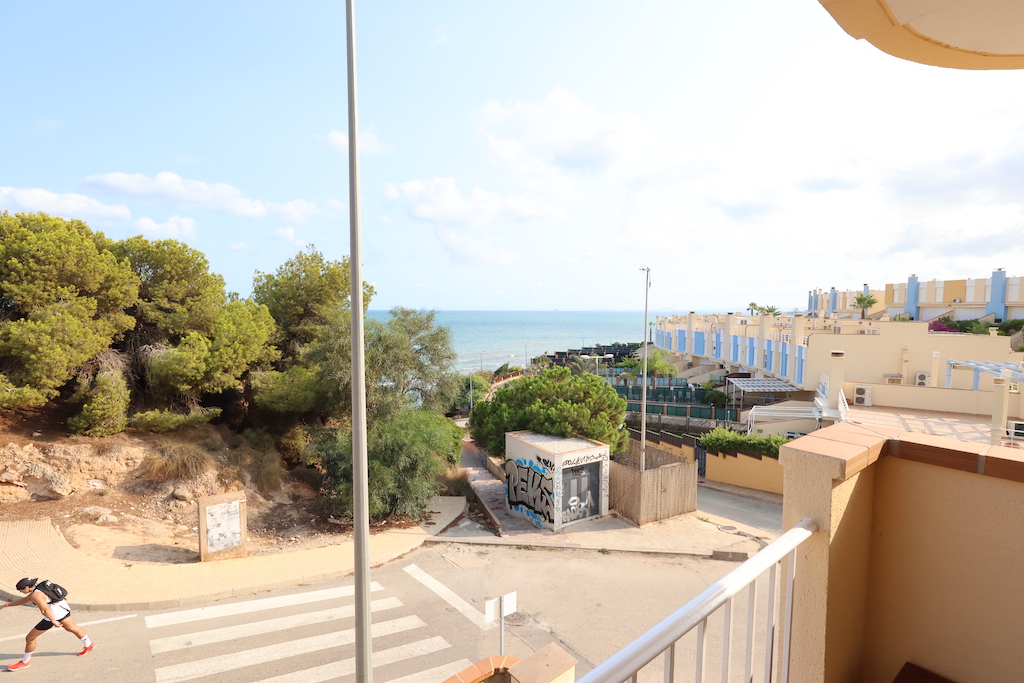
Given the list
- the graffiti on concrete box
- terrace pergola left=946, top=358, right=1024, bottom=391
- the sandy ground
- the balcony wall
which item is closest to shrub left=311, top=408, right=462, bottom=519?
the sandy ground

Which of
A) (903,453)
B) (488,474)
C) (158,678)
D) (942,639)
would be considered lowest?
(488,474)

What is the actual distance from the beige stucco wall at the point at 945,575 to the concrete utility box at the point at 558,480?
40.6 ft

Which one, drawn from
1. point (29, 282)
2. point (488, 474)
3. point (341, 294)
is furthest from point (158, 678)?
point (341, 294)

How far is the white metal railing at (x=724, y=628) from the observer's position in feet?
4.86

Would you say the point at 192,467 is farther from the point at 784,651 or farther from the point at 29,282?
the point at 784,651

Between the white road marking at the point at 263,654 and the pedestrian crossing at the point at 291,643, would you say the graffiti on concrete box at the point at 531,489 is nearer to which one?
the pedestrian crossing at the point at 291,643

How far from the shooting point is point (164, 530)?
1388 cm

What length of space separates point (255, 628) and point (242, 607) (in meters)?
1.06

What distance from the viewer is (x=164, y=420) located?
17328mm

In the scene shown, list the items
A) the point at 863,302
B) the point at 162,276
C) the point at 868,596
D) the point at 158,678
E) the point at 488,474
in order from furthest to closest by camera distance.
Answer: the point at 863,302
the point at 488,474
the point at 162,276
the point at 158,678
the point at 868,596

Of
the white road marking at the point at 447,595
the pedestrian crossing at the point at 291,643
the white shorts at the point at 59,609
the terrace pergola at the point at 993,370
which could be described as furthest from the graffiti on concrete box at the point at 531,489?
the terrace pergola at the point at 993,370

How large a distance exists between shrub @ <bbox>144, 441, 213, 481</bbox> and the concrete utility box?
9.39 meters

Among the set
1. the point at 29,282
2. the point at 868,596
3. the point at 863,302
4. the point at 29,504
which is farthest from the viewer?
the point at 863,302

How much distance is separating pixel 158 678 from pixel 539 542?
28.3ft
